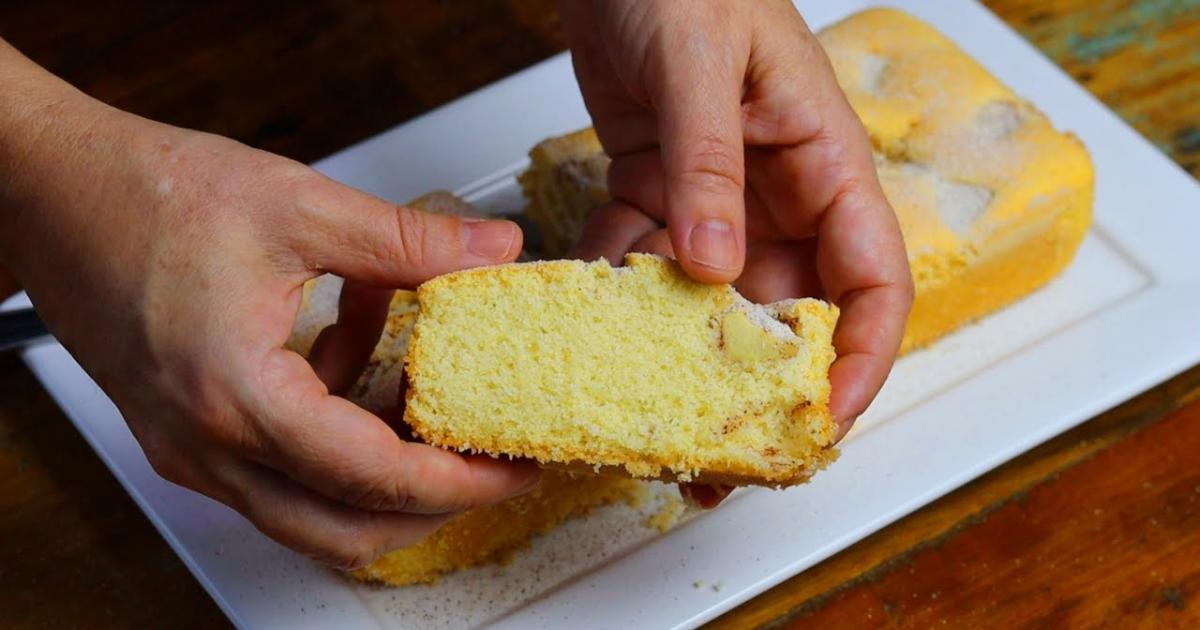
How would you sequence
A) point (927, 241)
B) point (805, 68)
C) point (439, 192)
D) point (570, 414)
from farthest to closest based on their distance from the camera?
1. point (439, 192)
2. point (927, 241)
3. point (805, 68)
4. point (570, 414)

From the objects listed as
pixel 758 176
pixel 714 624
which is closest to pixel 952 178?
pixel 758 176

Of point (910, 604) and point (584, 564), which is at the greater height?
point (584, 564)

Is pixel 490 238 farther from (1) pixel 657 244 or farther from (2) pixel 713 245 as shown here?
(1) pixel 657 244

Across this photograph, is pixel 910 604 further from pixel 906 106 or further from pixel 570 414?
pixel 906 106

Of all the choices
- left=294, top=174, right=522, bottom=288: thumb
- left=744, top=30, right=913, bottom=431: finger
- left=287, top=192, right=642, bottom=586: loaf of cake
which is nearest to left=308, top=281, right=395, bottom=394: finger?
left=287, top=192, right=642, bottom=586: loaf of cake

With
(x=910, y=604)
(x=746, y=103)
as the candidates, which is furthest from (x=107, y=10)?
(x=910, y=604)

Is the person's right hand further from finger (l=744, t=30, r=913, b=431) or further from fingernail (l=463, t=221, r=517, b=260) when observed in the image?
finger (l=744, t=30, r=913, b=431)
